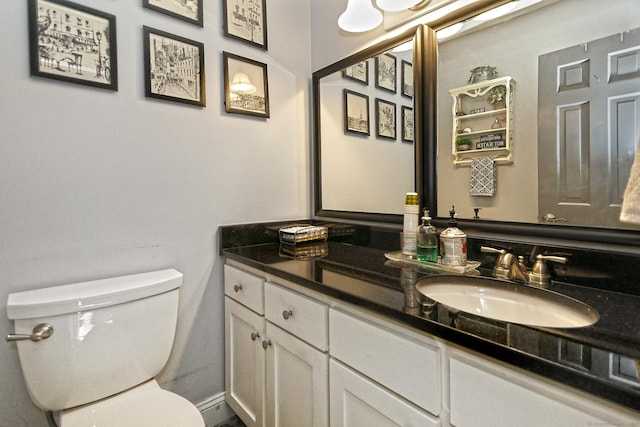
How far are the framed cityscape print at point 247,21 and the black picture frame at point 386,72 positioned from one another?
61 cm

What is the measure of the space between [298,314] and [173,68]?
1.14 metres

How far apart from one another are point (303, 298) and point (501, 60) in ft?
3.48

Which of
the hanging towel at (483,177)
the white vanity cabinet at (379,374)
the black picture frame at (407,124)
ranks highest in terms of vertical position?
the black picture frame at (407,124)

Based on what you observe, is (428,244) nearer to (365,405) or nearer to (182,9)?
(365,405)

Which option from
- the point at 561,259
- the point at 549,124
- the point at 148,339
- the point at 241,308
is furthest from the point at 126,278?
the point at 549,124

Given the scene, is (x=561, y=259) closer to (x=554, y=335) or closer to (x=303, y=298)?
(x=554, y=335)

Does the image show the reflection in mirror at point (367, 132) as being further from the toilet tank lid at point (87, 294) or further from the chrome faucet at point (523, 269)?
the toilet tank lid at point (87, 294)

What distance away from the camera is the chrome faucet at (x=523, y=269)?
0.93 metres

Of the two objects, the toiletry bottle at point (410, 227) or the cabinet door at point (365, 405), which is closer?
the cabinet door at point (365, 405)

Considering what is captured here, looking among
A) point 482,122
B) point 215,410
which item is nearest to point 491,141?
point 482,122

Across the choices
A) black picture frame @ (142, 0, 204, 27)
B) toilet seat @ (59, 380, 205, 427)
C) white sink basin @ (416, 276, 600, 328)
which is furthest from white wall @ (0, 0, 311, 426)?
white sink basin @ (416, 276, 600, 328)

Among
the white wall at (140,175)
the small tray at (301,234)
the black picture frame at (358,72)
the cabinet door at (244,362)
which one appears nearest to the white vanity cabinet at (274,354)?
the cabinet door at (244,362)

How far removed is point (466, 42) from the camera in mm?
1192

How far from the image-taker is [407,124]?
4.52ft
